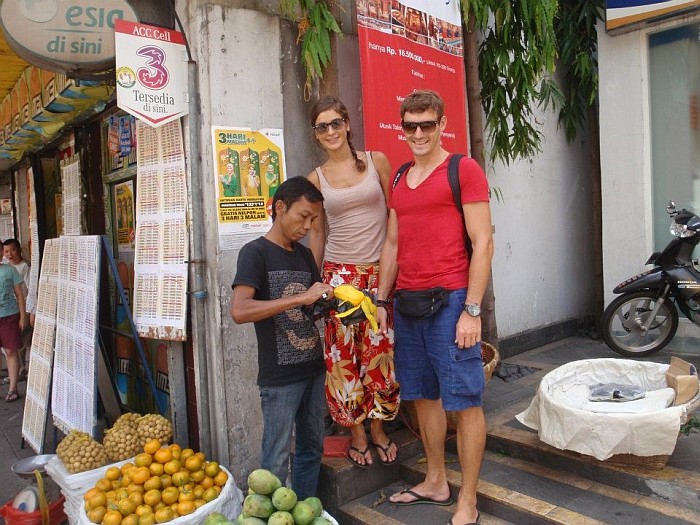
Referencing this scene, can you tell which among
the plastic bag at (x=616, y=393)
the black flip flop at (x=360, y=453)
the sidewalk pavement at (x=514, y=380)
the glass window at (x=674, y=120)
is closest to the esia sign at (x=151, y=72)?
the black flip flop at (x=360, y=453)

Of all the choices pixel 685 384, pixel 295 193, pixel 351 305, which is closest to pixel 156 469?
pixel 351 305

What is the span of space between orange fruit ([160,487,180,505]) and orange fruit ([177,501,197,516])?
55 mm

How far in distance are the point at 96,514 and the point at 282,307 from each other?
139cm

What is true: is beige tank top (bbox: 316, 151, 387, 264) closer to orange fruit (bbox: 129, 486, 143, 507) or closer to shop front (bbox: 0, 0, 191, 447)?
shop front (bbox: 0, 0, 191, 447)

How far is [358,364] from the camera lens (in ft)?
10.5

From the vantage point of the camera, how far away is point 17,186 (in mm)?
8852

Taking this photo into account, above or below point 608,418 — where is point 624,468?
below

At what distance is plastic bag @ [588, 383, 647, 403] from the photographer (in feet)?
10.5

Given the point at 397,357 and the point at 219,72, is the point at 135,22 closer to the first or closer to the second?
the point at 219,72

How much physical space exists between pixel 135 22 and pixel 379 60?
1473 mm

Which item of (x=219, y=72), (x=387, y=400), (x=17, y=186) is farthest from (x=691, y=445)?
(x=17, y=186)

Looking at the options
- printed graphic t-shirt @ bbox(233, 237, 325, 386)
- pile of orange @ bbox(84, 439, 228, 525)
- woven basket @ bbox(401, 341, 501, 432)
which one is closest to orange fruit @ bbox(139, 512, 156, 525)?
pile of orange @ bbox(84, 439, 228, 525)

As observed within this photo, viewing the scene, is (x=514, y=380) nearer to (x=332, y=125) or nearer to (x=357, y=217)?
(x=357, y=217)

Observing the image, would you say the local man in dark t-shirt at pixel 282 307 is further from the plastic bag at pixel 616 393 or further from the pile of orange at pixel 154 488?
the plastic bag at pixel 616 393
